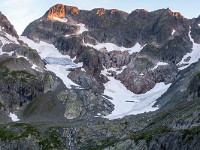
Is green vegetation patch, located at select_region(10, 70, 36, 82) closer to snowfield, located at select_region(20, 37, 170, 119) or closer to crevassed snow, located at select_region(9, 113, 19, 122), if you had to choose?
snowfield, located at select_region(20, 37, 170, 119)

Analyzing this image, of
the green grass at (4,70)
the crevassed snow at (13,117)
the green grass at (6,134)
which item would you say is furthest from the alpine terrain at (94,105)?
the green grass at (4,70)

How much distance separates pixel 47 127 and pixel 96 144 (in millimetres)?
25892

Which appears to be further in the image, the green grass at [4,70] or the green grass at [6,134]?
the green grass at [4,70]

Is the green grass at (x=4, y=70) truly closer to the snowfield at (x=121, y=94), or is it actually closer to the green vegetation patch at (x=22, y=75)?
the green vegetation patch at (x=22, y=75)

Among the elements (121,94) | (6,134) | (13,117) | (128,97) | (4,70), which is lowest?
(13,117)

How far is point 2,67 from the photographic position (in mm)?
144000

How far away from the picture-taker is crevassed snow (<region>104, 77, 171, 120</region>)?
443 feet

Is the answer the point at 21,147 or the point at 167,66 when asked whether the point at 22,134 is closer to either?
the point at 21,147

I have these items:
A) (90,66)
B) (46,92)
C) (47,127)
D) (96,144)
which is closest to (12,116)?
(46,92)

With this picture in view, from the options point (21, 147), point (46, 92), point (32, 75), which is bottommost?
point (21, 147)

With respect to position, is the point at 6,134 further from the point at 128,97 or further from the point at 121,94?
the point at 121,94

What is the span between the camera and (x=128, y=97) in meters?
167

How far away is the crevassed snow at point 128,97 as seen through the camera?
13512 cm

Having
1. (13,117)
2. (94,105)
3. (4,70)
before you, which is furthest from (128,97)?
(4,70)
